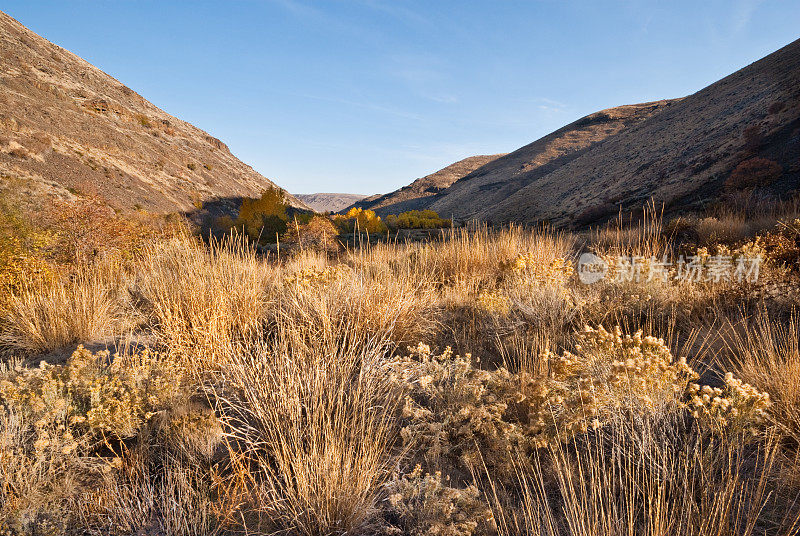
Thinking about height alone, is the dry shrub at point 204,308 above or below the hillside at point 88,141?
below

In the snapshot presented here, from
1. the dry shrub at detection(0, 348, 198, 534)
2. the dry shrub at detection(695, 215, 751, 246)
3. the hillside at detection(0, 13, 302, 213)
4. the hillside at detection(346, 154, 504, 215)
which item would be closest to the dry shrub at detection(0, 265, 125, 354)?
the dry shrub at detection(0, 348, 198, 534)

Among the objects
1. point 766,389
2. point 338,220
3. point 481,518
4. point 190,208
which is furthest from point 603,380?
point 190,208

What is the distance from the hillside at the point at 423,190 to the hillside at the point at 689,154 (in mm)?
27643

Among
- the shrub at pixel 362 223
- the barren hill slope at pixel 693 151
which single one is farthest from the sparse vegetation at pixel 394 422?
the shrub at pixel 362 223

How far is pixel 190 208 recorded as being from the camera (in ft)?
101

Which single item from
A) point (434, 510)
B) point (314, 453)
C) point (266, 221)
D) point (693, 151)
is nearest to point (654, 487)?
point (434, 510)

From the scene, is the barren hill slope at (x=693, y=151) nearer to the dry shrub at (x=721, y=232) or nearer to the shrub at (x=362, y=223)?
the dry shrub at (x=721, y=232)

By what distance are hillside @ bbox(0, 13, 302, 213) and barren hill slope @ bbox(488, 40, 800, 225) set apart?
25.1 metres

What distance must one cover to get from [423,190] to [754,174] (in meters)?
58.1

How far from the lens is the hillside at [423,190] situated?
60.9 meters

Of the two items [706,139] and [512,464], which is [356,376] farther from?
[706,139]

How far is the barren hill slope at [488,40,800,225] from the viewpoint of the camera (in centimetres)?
1332

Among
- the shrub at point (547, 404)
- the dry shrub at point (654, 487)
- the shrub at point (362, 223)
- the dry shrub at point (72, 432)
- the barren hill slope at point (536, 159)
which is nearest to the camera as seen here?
the dry shrub at point (654, 487)

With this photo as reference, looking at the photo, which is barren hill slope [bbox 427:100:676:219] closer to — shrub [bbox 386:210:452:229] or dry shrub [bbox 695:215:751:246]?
shrub [bbox 386:210:452:229]
